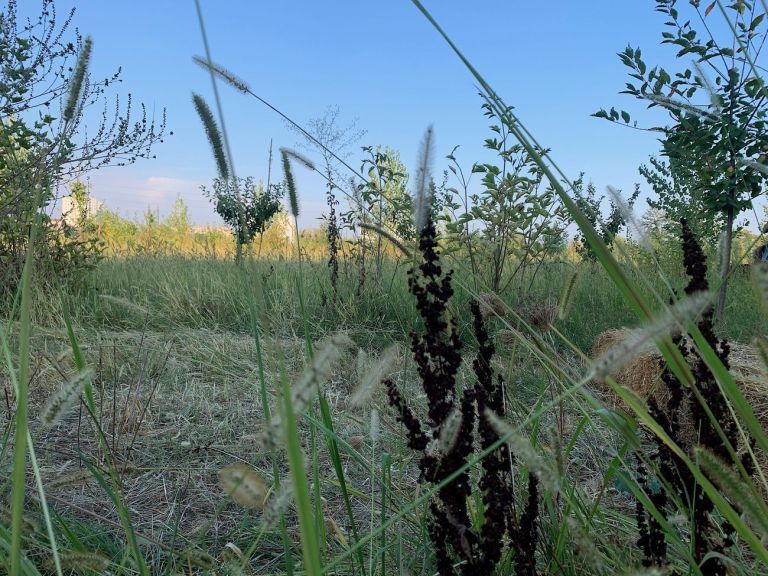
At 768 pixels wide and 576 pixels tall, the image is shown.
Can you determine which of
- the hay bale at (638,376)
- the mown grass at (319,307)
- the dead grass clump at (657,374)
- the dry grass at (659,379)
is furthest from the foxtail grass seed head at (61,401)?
the mown grass at (319,307)

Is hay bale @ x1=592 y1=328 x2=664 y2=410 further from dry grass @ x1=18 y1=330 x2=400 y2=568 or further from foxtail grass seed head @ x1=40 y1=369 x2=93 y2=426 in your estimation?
foxtail grass seed head @ x1=40 y1=369 x2=93 y2=426

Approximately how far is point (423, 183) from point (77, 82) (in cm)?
66

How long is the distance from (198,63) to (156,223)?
623 inches

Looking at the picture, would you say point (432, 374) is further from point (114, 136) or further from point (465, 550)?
point (114, 136)

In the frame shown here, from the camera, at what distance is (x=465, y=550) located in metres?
0.90

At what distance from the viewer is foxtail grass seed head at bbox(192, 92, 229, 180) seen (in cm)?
104

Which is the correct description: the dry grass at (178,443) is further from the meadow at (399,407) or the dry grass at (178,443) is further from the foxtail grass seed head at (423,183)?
the foxtail grass seed head at (423,183)

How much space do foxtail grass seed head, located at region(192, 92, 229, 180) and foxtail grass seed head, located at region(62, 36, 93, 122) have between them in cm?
21

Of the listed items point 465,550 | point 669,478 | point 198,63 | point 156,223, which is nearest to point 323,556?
point 465,550

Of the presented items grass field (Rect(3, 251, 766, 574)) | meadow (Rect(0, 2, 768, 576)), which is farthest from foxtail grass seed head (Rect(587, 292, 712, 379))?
grass field (Rect(3, 251, 766, 574))

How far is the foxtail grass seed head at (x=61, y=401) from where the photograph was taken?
722 millimetres

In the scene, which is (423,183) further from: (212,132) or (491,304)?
(491,304)

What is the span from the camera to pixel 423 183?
0.97 meters

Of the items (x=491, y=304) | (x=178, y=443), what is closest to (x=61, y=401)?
(x=178, y=443)
